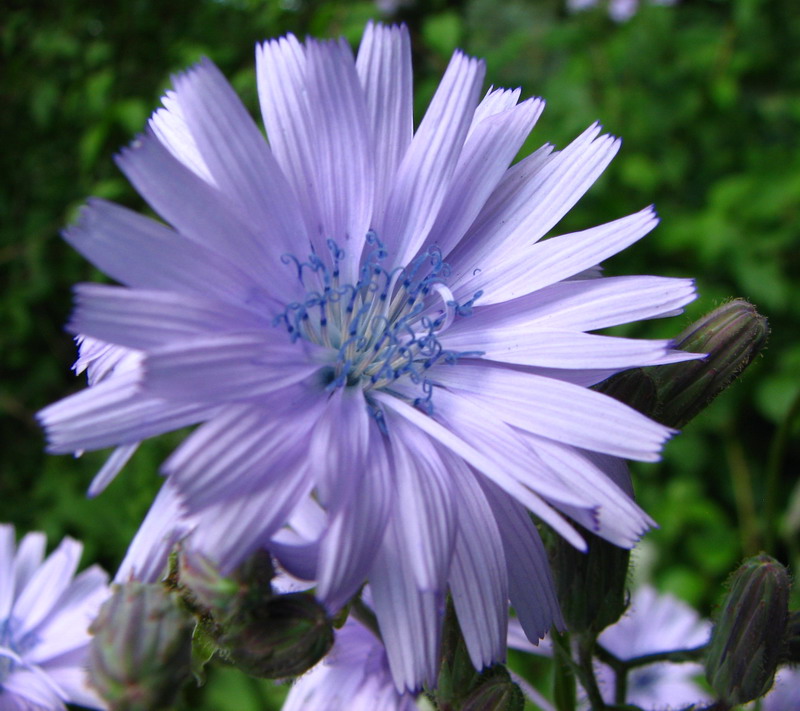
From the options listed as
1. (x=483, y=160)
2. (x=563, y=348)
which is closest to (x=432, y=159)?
(x=483, y=160)

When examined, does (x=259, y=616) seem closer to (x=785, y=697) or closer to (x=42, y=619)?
(x=42, y=619)

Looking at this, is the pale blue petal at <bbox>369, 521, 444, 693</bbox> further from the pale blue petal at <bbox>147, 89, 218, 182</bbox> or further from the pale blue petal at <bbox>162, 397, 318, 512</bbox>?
the pale blue petal at <bbox>147, 89, 218, 182</bbox>

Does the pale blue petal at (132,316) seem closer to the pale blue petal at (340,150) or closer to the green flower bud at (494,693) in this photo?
the pale blue petal at (340,150)

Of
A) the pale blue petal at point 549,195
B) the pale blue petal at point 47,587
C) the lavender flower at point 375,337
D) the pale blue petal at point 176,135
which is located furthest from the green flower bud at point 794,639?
the pale blue petal at point 47,587

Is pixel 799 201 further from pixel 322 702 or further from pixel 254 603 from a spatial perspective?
pixel 254 603

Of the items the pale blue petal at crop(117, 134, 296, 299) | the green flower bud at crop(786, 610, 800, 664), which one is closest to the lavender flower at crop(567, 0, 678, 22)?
the green flower bud at crop(786, 610, 800, 664)

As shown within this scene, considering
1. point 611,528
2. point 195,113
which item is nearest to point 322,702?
point 611,528
